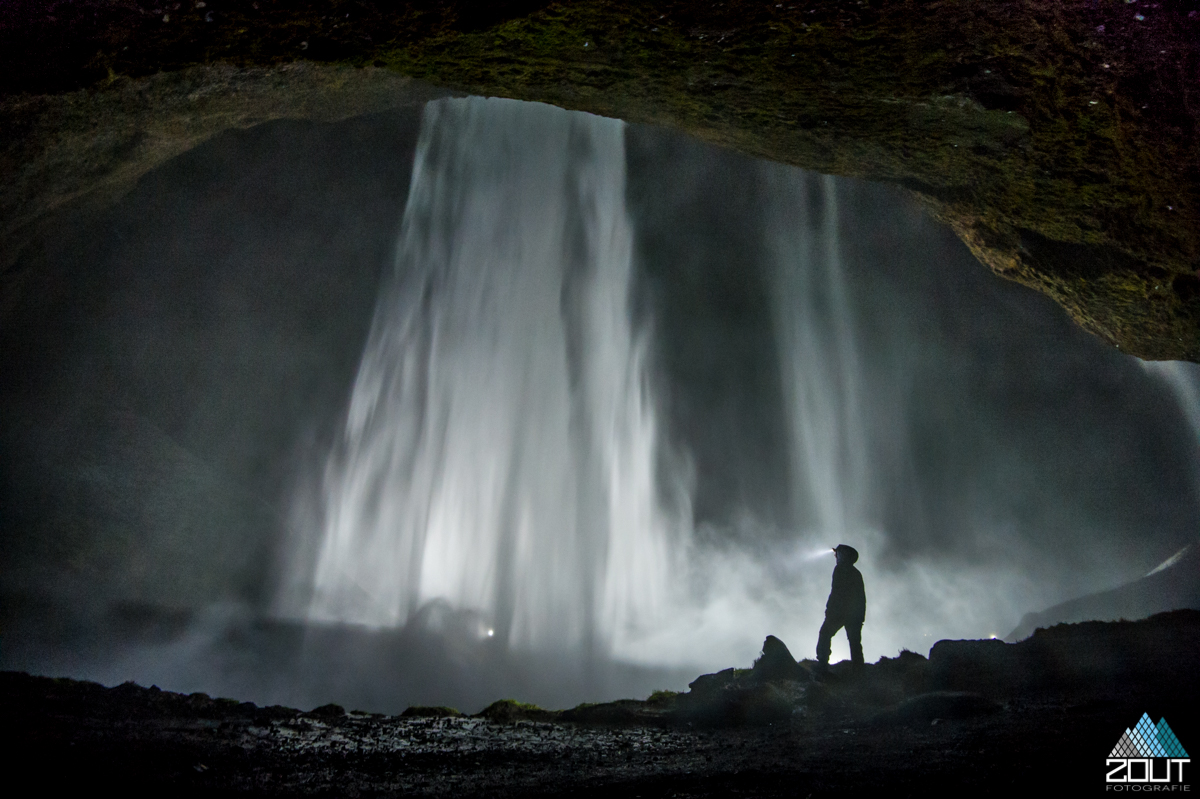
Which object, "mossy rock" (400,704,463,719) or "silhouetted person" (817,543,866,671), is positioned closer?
"mossy rock" (400,704,463,719)

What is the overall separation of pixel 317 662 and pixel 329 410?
28.8ft

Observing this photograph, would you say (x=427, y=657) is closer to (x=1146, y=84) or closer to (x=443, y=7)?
(x=443, y=7)

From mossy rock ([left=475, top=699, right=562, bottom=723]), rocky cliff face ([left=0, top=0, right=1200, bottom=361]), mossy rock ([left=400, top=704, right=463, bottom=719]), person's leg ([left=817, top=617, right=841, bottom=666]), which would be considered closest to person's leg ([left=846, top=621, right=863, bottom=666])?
person's leg ([left=817, top=617, right=841, bottom=666])

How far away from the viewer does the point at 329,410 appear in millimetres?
22125

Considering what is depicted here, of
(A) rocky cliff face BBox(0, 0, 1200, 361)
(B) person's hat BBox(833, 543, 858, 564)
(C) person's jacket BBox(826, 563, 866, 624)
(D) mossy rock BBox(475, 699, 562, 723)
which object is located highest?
(A) rocky cliff face BBox(0, 0, 1200, 361)

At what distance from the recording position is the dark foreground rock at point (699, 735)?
11.7 ft

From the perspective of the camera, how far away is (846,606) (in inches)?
335

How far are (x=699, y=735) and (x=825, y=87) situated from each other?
→ 20.9ft

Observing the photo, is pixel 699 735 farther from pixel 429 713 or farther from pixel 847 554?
pixel 847 554

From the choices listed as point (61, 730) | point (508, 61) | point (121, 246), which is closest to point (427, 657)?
point (121, 246)

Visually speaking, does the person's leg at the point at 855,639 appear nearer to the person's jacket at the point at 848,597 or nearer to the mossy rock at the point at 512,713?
the person's jacket at the point at 848,597

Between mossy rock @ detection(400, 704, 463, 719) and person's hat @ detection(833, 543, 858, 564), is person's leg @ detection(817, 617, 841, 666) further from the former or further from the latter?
mossy rock @ detection(400, 704, 463, 719)

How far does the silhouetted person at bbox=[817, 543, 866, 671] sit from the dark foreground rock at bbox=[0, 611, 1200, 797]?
0.60 m

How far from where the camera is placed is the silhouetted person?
8.41m
